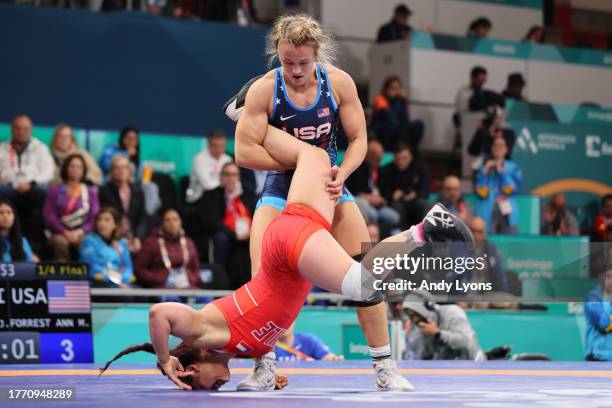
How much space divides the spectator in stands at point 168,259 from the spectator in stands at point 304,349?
1418mm

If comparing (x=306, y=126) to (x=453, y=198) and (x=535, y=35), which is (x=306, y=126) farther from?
(x=535, y=35)

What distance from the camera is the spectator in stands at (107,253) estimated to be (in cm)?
876

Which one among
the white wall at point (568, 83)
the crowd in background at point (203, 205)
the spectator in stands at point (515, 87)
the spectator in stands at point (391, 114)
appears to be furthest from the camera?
the white wall at point (568, 83)

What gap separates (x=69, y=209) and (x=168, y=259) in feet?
2.98

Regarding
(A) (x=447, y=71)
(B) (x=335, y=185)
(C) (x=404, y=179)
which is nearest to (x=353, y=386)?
(B) (x=335, y=185)

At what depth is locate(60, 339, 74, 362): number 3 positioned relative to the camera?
23.5 ft

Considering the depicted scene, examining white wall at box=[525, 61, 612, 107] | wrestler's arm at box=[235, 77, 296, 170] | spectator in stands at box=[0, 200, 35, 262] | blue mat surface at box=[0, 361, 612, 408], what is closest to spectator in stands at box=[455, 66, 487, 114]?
white wall at box=[525, 61, 612, 107]

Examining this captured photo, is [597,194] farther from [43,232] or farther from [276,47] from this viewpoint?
[276,47]

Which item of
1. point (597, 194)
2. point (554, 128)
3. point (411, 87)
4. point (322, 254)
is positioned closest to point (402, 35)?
point (411, 87)

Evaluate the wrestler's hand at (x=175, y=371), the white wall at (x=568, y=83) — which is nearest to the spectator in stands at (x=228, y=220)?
the wrestler's hand at (x=175, y=371)

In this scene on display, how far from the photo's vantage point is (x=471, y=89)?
13.0 metres
